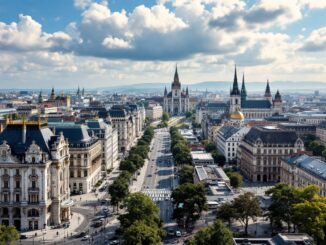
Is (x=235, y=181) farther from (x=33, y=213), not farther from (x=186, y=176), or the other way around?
(x=33, y=213)

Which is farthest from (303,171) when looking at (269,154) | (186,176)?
(186,176)

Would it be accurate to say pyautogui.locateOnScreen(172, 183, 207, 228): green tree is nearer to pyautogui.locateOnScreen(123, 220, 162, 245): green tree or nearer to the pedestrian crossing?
pyautogui.locateOnScreen(123, 220, 162, 245): green tree

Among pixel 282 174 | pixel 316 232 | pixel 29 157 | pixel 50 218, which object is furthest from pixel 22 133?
pixel 282 174

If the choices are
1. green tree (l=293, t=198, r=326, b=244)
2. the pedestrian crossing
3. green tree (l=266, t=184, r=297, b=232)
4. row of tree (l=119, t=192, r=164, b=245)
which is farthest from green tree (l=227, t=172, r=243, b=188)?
green tree (l=293, t=198, r=326, b=244)

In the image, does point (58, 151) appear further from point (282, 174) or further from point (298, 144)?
point (298, 144)

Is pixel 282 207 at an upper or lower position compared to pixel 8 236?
upper
